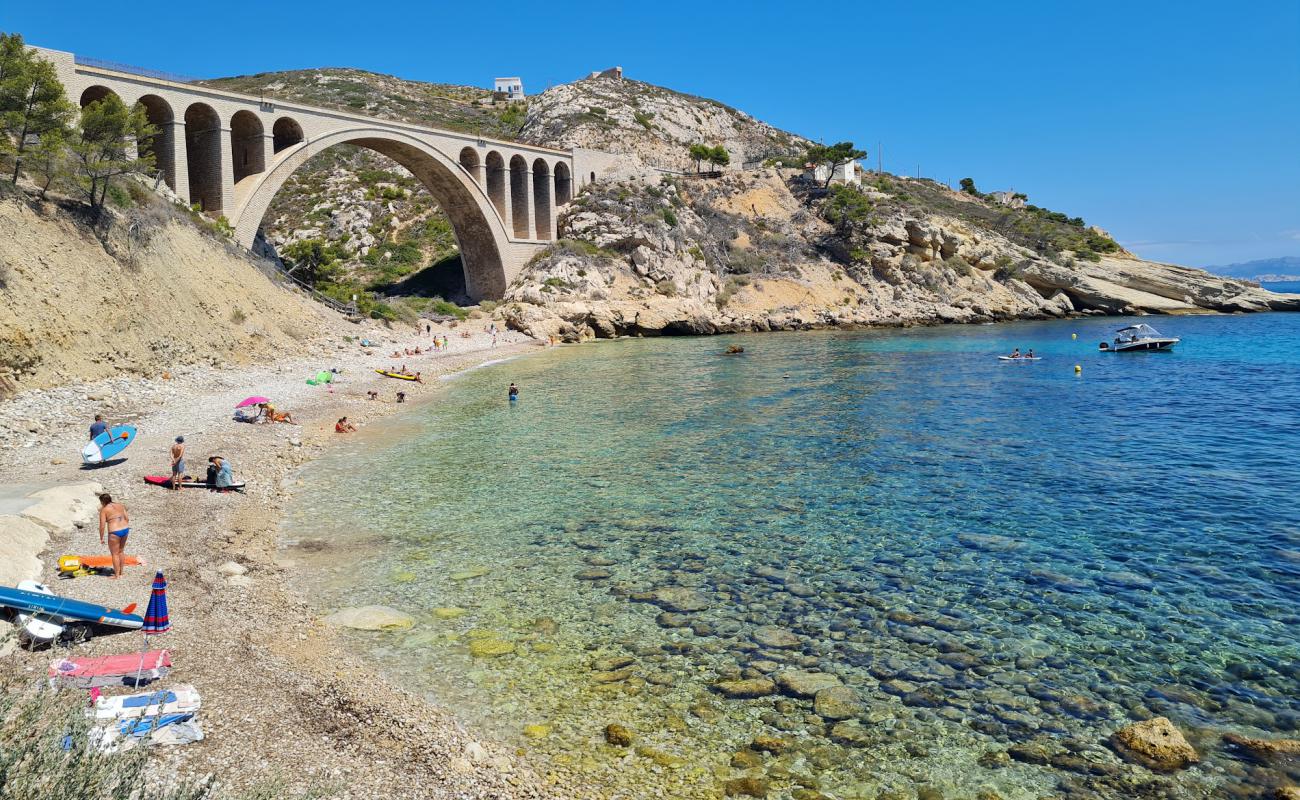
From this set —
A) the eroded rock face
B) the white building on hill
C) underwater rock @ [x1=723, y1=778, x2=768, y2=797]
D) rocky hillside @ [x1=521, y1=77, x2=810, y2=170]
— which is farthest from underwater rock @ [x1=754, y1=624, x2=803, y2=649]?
the white building on hill

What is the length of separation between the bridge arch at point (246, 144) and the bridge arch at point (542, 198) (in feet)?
78.7

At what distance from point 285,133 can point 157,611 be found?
43382 millimetres

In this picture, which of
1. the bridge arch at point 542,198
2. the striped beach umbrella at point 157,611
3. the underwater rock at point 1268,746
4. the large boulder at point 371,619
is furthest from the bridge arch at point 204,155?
the underwater rock at point 1268,746

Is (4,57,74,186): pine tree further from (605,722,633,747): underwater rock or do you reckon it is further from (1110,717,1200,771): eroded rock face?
(1110,717,1200,771): eroded rock face

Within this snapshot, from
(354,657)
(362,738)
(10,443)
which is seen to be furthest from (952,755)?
(10,443)

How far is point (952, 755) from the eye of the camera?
6.64 meters

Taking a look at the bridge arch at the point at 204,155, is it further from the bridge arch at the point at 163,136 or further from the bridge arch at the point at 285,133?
the bridge arch at the point at 285,133

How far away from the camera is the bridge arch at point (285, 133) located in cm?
4229

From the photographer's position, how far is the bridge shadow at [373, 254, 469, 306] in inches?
2343

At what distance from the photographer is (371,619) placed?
9305mm

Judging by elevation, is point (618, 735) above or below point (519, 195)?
below

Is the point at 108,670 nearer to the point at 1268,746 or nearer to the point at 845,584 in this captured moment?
the point at 845,584

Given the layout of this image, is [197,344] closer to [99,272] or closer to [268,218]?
[99,272]

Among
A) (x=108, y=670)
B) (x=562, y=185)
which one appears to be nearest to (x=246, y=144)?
(x=562, y=185)
